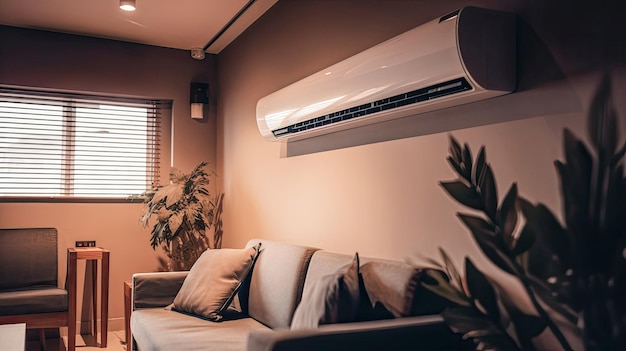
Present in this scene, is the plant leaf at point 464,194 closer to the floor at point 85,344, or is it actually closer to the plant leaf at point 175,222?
the plant leaf at point 175,222

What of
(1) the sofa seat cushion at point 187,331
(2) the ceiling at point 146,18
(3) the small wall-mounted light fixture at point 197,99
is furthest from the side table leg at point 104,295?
(2) the ceiling at point 146,18

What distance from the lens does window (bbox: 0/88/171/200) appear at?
14.8 ft

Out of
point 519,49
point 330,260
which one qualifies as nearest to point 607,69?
point 519,49

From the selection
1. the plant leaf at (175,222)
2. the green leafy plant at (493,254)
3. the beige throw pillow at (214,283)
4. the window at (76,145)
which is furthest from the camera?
the window at (76,145)

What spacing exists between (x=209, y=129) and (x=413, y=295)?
11.2 ft

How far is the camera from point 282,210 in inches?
149

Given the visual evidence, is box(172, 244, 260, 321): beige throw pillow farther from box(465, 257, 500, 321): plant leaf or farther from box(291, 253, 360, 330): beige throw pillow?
box(465, 257, 500, 321): plant leaf

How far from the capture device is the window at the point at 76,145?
14.8 feet

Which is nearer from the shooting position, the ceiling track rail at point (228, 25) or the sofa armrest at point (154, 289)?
the sofa armrest at point (154, 289)

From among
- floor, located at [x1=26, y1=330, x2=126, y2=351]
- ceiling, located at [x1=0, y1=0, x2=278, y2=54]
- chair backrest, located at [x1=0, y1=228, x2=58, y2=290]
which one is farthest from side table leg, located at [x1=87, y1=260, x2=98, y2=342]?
ceiling, located at [x1=0, y1=0, x2=278, y2=54]

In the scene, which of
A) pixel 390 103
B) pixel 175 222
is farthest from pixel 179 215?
pixel 390 103

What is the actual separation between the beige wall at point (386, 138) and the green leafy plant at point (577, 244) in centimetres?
76

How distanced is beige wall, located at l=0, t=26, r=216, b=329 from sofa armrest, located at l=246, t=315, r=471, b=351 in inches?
128

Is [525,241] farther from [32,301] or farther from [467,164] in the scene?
[32,301]
